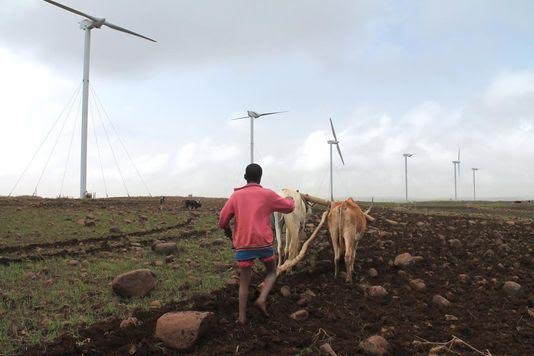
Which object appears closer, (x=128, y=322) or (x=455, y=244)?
(x=128, y=322)

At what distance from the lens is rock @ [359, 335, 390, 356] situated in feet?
16.7

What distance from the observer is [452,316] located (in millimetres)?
6340

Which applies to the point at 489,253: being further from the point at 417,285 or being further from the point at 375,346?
the point at 375,346

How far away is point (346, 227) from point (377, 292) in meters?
1.54

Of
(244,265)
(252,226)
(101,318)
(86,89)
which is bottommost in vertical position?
(101,318)

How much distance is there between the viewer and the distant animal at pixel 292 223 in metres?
8.94

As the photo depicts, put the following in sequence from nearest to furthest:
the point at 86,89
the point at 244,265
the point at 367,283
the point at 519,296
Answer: the point at 244,265
the point at 519,296
the point at 367,283
the point at 86,89

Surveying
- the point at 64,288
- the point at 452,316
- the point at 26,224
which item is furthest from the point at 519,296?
the point at 26,224

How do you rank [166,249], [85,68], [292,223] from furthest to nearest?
[85,68] → [166,249] → [292,223]

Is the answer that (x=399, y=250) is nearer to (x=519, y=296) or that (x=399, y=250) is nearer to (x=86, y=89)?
(x=519, y=296)

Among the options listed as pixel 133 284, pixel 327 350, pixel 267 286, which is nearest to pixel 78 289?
pixel 133 284

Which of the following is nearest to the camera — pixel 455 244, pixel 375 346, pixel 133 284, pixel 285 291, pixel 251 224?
pixel 375 346

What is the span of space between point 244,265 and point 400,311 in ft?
7.49

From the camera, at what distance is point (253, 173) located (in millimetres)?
6281
